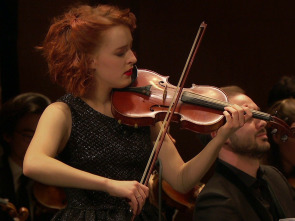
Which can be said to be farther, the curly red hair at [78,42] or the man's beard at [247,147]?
the man's beard at [247,147]

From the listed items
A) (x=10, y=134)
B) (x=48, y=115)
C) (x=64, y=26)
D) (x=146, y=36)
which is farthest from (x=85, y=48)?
(x=146, y=36)

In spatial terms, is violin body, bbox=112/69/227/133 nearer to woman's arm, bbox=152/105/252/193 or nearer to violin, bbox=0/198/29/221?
woman's arm, bbox=152/105/252/193

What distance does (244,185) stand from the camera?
1.98m

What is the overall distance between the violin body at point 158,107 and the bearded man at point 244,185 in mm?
295

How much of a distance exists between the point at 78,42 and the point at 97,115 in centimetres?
23

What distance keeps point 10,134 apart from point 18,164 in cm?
15

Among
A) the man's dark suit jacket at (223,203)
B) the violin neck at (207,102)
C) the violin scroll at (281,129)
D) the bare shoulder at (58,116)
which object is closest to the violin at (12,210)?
the bare shoulder at (58,116)

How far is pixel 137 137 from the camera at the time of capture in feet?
5.43

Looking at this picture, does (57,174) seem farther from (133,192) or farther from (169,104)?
(169,104)

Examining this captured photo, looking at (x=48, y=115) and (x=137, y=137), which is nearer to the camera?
(x=48, y=115)

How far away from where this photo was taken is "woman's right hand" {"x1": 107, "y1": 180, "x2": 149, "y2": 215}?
1357 millimetres

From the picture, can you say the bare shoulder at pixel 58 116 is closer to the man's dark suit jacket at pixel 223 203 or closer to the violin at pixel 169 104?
the violin at pixel 169 104

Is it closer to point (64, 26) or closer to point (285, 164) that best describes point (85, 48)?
point (64, 26)

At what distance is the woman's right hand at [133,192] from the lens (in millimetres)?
1357
